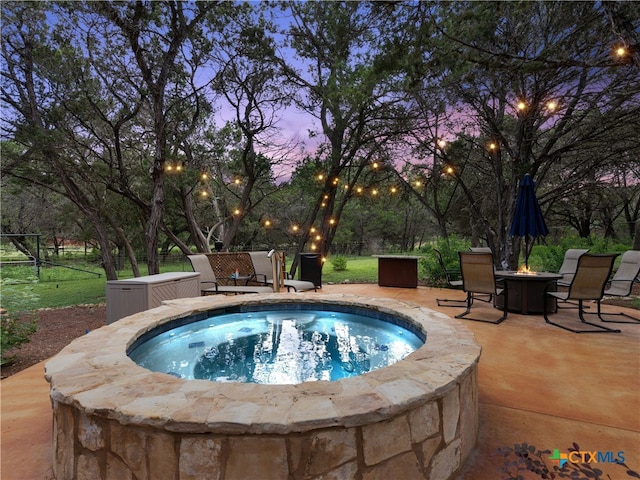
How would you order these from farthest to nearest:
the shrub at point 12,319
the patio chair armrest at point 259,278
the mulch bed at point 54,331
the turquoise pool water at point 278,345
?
the patio chair armrest at point 259,278, the mulch bed at point 54,331, the shrub at point 12,319, the turquoise pool water at point 278,345

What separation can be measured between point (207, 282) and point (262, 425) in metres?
4.89

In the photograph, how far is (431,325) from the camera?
118 inches

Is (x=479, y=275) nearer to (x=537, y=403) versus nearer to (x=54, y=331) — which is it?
(x=537, y=403)

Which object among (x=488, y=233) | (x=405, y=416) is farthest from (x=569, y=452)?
(x=488, y=233)

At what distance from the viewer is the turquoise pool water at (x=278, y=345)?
3088mm

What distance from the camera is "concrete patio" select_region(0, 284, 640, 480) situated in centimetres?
198

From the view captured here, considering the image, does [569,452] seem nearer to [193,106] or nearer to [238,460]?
[238,460]

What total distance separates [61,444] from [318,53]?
973cm

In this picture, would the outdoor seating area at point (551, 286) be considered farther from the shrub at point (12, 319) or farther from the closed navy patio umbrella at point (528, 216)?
the shrub at point (12, 319)

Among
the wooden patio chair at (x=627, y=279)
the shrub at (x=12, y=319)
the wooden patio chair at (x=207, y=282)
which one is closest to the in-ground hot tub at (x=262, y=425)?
the shrub at (x=12, y=319)

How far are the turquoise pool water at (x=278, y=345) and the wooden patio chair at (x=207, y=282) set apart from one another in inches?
64.0

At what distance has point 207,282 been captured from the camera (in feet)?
19.6

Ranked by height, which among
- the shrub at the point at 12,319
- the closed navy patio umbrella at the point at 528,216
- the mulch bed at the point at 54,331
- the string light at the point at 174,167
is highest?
the string light at the point at 174,167

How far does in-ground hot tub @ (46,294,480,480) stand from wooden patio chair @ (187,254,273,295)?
380 centimetres
